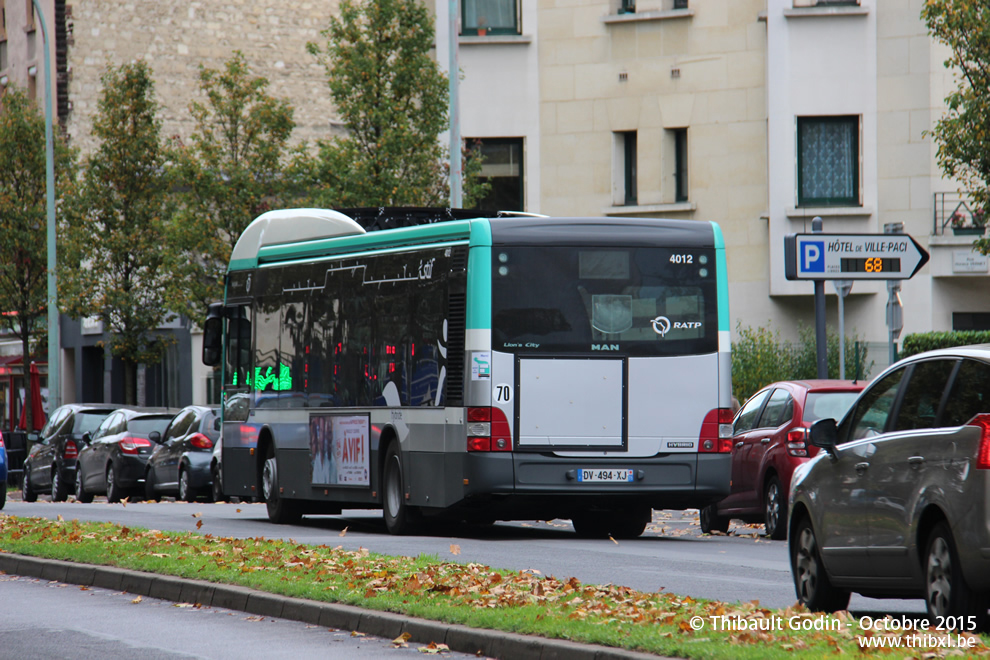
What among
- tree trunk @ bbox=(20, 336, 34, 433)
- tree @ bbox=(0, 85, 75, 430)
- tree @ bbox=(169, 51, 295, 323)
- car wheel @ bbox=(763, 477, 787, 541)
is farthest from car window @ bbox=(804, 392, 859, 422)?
tree trunk @ bbox=(20, 336, 34, 433)

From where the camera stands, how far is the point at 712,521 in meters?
18.8

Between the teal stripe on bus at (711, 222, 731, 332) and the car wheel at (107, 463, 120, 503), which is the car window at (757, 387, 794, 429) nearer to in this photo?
the teal stripe on bus at (711, 222, 731, 332)

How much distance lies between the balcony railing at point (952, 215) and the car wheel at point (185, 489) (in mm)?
13956

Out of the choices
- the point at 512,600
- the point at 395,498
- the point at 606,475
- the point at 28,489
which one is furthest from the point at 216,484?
the point at 512,600

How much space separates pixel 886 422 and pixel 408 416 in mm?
8115

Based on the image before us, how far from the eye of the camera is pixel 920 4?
100 ft

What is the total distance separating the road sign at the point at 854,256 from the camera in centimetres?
1823

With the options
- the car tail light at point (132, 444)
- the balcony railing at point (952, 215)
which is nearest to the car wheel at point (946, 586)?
the car tail light at point (132, 444)

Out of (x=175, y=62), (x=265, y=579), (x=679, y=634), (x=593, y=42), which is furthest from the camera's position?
(x=175, y=62)

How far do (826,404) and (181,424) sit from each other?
13.5m

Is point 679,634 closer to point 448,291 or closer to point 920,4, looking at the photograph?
point 448,291

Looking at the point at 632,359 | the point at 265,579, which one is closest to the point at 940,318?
the point at 632,359

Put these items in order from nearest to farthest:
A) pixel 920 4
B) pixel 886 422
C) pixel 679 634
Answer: pixel 679 634 → pixel 886 422 → pixel 920 4

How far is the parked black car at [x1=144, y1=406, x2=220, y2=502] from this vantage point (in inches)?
1053
